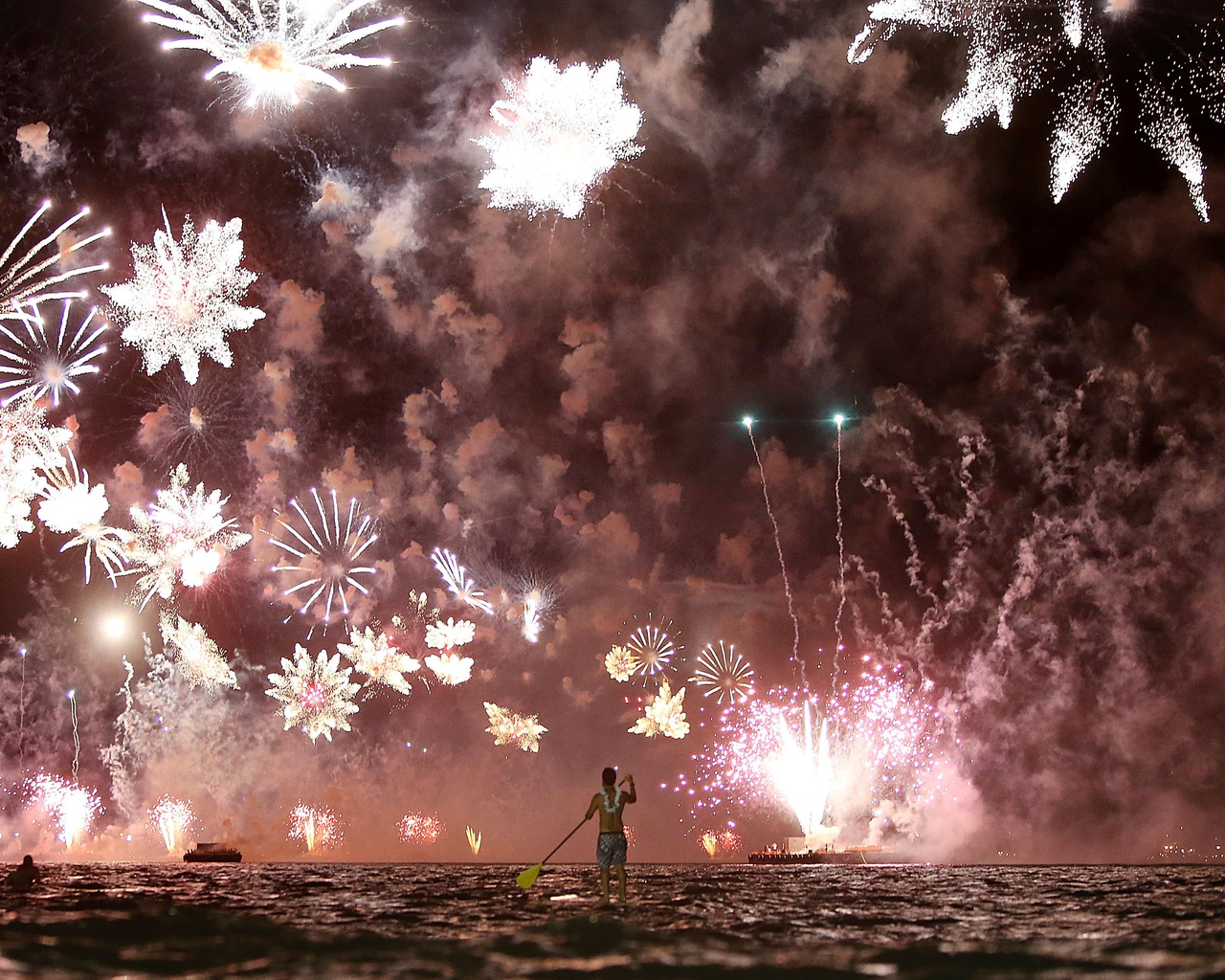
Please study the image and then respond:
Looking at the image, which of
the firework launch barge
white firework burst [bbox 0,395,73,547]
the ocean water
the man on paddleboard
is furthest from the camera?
the firework launch barge

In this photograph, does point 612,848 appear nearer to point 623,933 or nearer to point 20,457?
point 623,933

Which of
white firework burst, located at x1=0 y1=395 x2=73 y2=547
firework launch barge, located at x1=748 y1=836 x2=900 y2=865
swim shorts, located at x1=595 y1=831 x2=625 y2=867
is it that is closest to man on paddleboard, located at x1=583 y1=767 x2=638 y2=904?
swim shorts, located at x1=595 y1=831 x2=625 y2=867

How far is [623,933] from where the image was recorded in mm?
11320

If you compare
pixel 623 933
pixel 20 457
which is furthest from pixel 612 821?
pixel 20 457

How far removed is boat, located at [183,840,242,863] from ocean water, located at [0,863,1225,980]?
1828 inches

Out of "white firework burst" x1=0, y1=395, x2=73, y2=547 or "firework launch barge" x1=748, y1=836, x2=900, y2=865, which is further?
"firework launch barge" x1=748, y1=836, x2=900, y2=865

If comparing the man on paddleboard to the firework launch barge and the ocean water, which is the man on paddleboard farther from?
the firework launch barge

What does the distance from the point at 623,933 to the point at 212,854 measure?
5896 cm

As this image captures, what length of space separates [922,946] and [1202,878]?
17.9m

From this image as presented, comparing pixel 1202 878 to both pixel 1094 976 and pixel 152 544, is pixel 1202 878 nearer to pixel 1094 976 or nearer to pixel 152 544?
pixel 1094 976

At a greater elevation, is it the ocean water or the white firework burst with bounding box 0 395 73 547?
the white firework burst with bounding box 0 395 73 547

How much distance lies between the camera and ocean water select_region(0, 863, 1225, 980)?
8570 mm

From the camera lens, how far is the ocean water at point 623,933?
8.57 meters

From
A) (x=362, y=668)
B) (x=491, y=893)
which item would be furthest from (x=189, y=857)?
(x=491, y=893)
